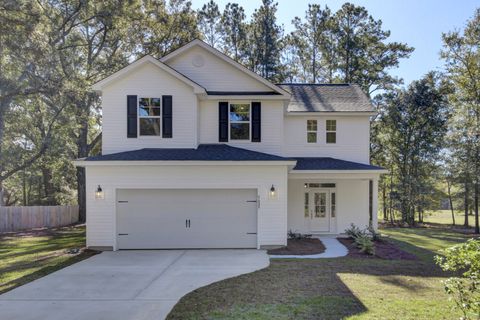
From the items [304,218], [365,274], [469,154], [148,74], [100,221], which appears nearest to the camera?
[365,274]

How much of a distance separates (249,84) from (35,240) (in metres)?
12.0

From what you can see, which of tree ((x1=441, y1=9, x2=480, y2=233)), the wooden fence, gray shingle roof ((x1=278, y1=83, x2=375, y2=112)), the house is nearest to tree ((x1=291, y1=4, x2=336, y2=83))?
tree ((x1=441, y1=9, x2=480, y2=233))

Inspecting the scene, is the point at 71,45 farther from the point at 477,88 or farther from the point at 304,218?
the point at 477,88

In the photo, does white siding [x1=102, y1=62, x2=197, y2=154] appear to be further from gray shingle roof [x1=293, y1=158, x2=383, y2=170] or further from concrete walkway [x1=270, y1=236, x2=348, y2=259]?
concrete walkway [x1=270, y1=236, x2=348, y2=259]

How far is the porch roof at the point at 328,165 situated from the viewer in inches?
589

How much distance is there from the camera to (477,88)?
21609 millimetres

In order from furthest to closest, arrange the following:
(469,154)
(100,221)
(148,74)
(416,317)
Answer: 1. (469,154)
2. (148,74)
3. (100,221)
4. (416,317)

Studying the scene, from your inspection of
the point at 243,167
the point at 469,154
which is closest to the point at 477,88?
the point at 469,154

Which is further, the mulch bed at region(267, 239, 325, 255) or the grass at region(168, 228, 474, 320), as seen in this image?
the mulch bed at region(267, 239, 325, 255)

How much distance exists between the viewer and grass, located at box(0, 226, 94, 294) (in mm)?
8922

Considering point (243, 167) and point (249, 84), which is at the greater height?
point (249, 84)

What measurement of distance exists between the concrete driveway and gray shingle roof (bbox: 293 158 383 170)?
4.99 m

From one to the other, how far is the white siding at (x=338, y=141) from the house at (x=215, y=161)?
0.05 meters

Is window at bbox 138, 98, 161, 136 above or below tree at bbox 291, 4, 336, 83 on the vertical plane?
below
